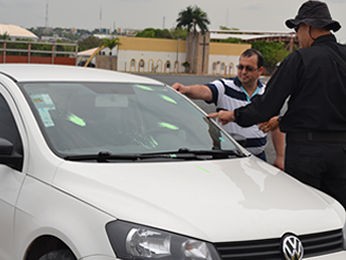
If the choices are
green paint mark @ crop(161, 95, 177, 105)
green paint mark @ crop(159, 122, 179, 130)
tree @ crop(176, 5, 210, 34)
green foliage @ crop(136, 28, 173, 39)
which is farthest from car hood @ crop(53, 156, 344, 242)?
green foliage @ crop(136, 28, 173, 39)

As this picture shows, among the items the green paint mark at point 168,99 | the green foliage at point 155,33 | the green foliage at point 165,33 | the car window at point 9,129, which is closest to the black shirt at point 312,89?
the green paint mark at point 168,99

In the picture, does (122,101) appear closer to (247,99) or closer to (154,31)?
(247,99)

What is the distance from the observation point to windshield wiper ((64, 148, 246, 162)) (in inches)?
139

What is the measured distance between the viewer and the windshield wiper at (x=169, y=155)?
354 centimetres

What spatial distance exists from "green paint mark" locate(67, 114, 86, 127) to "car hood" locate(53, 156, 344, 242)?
0.47m

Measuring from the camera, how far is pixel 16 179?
3.48m

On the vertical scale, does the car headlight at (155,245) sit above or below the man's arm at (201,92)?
below

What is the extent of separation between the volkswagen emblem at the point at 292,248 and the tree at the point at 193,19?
278ft

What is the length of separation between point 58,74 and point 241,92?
1.72 m

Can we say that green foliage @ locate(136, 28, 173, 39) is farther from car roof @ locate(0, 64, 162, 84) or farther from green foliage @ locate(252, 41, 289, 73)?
car roof @ locate(0, 64, 162, 84)

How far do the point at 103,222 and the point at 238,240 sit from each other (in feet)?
2.04

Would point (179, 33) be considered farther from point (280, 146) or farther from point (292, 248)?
point (292, 248)

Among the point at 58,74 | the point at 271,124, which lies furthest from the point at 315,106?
the point at 58,74

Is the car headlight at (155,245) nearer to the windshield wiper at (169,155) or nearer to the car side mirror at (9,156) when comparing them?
the windshield wiper at (169,155)
